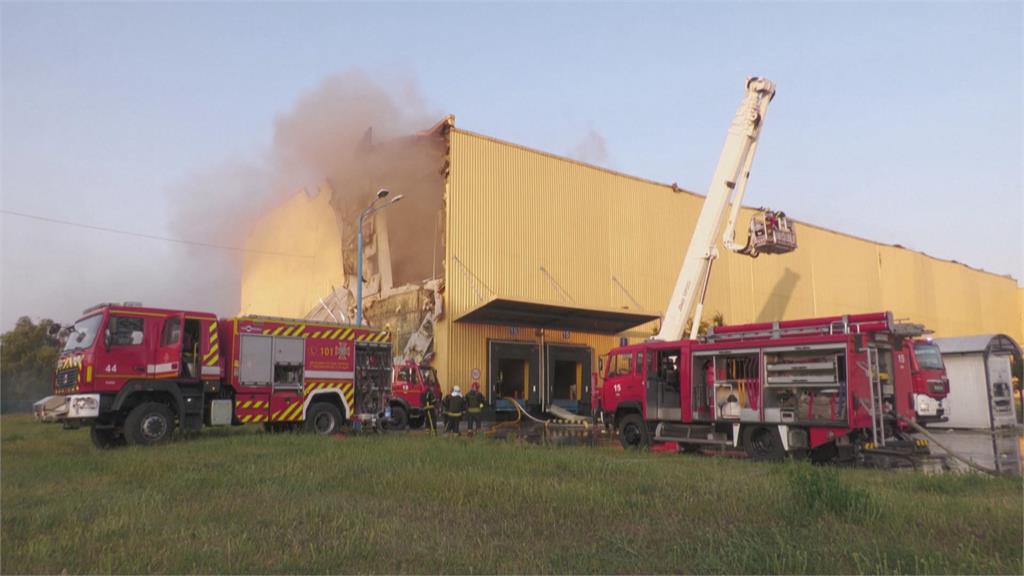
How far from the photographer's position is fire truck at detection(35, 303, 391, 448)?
47.1 ft

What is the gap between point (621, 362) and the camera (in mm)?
16719

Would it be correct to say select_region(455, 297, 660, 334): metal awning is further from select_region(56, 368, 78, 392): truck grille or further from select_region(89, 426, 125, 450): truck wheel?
select_region(56, 368, 78, 392): truck grille

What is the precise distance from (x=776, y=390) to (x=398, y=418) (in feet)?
33.9

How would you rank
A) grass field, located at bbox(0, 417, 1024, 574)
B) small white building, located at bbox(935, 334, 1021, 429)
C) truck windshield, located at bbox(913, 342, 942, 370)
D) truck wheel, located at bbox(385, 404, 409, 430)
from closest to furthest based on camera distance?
grass field, located at bbox(0, 417, 1024, 574)
truck windshield, located at bbox(913, 342, 942, 370)
truck wheel, located at bbox(385, 404, 409, 430)
small white building, located at bbox(935, 334, 1021, 429)

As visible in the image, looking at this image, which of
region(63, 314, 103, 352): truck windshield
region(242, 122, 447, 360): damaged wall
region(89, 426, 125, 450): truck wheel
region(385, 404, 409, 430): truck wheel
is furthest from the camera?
region(242, 122, 447, 360): damaged wall

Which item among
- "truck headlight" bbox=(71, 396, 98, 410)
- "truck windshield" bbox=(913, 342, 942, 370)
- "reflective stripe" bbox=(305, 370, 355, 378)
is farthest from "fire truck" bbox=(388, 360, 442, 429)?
"truck windshield" bbox=(913, 342, 942, 370)

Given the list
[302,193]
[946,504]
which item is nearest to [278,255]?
[302,193]

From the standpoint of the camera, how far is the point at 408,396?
2048cm

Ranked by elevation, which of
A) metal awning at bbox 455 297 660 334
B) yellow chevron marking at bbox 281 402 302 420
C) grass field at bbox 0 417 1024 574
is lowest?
grass field at bbox 0 417 1024 574

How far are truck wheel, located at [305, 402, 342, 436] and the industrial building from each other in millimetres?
7032

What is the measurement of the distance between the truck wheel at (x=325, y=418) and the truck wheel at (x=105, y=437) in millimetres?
4074

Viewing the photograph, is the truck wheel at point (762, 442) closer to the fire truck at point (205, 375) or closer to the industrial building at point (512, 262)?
the fire truck at point (205, 375)

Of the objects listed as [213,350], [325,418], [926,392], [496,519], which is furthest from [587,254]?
[496,519]

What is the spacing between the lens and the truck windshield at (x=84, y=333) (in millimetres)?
14523
